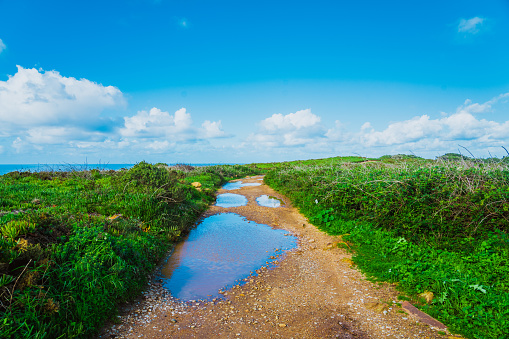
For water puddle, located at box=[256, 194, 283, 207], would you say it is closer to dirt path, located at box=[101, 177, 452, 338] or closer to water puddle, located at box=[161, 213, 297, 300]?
water puddle, located at box=[161, 213, 297, 300]

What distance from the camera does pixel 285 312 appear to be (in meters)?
5.08

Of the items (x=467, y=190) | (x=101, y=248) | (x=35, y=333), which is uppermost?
(x=467, y=190)

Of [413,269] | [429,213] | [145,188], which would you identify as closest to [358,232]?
[429,213]

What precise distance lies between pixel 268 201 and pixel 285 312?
12.5 m

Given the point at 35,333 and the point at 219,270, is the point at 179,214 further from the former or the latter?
the point at 35,333

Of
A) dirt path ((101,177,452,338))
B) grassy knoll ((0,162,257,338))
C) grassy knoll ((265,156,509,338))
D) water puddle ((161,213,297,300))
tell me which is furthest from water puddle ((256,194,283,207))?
dirt path ((101,177,452,338))

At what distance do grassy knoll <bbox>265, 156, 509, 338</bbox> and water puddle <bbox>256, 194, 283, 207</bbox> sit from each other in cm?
512

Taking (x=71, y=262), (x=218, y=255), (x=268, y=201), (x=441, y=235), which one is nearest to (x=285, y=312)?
(x=218, y=255)

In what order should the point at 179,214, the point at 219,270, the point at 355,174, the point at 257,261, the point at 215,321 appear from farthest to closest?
the point at 355,174 → the point at 179,214 → the point at 257,261 → the point at 219,270 → the point at 215,321

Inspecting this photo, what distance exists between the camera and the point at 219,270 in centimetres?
705

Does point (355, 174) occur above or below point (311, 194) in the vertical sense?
above

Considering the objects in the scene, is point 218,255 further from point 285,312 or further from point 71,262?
point 71,262

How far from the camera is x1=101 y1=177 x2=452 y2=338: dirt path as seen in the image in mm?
4429

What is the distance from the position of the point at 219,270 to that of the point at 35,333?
4.07 metres
